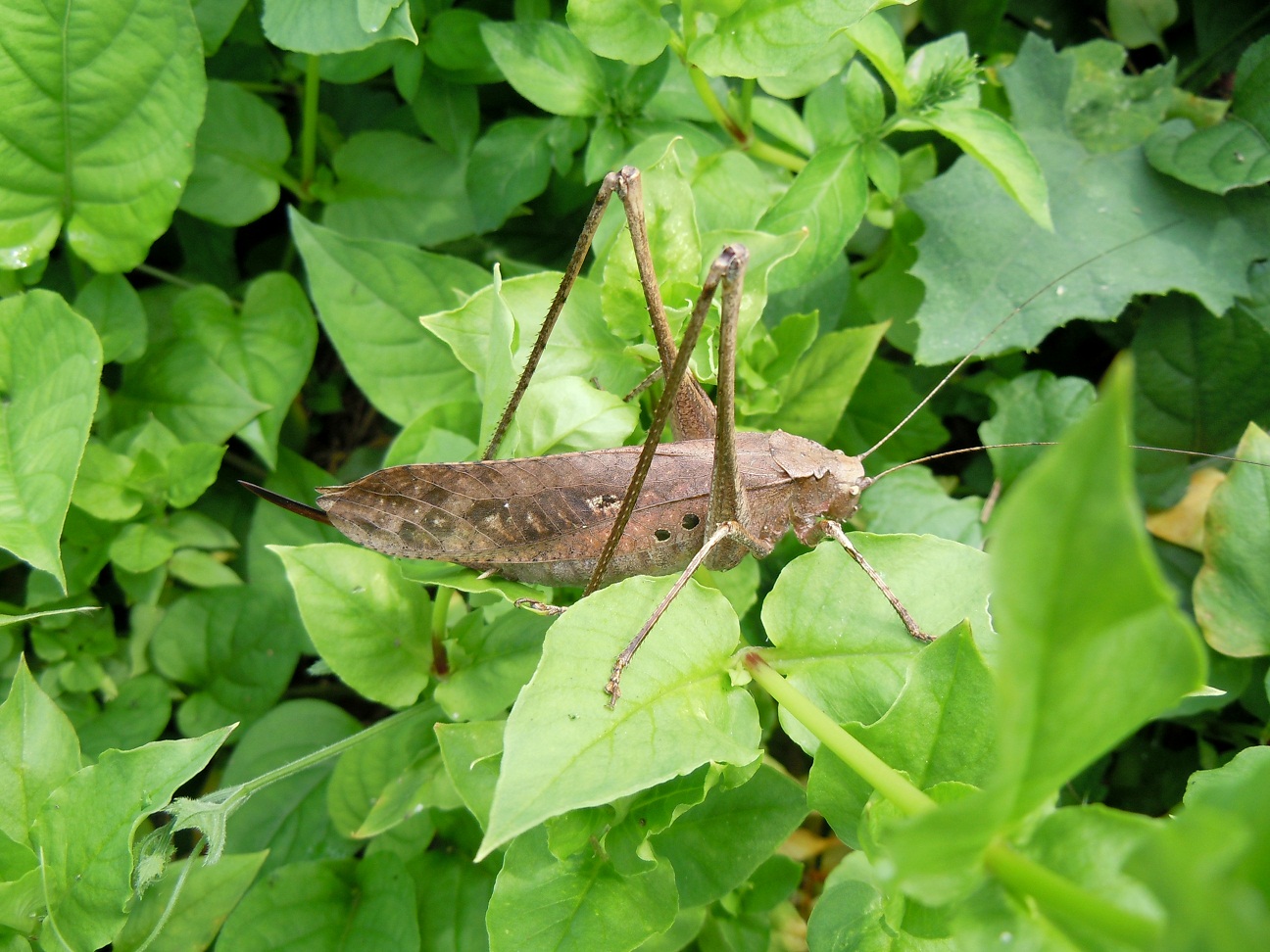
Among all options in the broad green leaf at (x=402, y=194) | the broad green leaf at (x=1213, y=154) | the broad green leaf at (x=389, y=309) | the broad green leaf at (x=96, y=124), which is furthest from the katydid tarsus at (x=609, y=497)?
the broad green leaf at (x=1213, y=154)

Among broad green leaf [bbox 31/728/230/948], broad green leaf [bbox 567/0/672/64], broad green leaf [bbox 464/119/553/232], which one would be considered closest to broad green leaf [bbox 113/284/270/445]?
broad green leaf [bbox 464/119/553/232]

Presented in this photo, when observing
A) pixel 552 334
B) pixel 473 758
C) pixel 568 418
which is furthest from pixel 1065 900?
pixel 552 334

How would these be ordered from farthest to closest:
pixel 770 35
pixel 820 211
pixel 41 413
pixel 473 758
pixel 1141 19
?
pixel 1141 19 → pixel 820 211 → pixel 41 413 → pixel 770 35 → pixel 473 758

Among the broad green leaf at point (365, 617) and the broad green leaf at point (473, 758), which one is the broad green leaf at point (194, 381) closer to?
the broad green leaf at point (365, 617)

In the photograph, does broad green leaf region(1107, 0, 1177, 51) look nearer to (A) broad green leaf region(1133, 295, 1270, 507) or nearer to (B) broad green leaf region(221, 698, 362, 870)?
(A) broad green leaf region(1133, 295, 1270, 507)


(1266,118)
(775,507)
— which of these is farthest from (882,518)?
(1266,118)

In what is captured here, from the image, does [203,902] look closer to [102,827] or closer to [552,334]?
[102,827]
